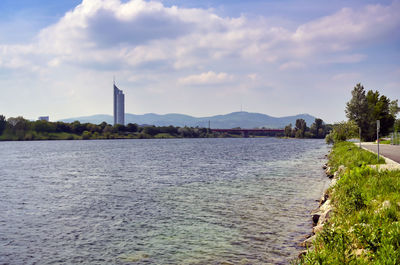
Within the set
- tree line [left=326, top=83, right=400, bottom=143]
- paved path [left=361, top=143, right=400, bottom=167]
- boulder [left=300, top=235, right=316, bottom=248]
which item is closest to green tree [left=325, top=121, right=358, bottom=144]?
tree line [left=326, top=83, right=400, bottom=143]

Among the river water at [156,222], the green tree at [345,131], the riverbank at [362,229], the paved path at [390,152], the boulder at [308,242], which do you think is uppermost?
the green tree at [345,131]

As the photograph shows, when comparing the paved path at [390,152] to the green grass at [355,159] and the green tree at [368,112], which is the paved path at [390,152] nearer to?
the green grass at [355,159]

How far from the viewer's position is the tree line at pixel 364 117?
89125mm

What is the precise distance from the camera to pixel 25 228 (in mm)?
18672

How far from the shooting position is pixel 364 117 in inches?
3654

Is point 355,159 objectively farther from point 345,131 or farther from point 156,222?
point 345,131

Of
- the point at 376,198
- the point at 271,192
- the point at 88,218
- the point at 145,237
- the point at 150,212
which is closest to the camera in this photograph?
the point at 376,198

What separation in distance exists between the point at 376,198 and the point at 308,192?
1449cm

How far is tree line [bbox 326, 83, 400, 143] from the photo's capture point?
292ft

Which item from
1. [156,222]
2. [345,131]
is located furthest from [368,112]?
[156,222]

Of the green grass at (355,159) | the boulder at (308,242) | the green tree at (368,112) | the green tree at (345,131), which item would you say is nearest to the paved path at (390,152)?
the green grass at (355,159)

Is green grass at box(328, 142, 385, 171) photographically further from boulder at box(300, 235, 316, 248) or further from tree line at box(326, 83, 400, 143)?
tree line at box(326, 83, 400, 143)

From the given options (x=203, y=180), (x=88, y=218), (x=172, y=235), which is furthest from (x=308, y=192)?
(x=88, y=218)

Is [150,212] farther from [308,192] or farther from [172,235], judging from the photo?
[308,192]
